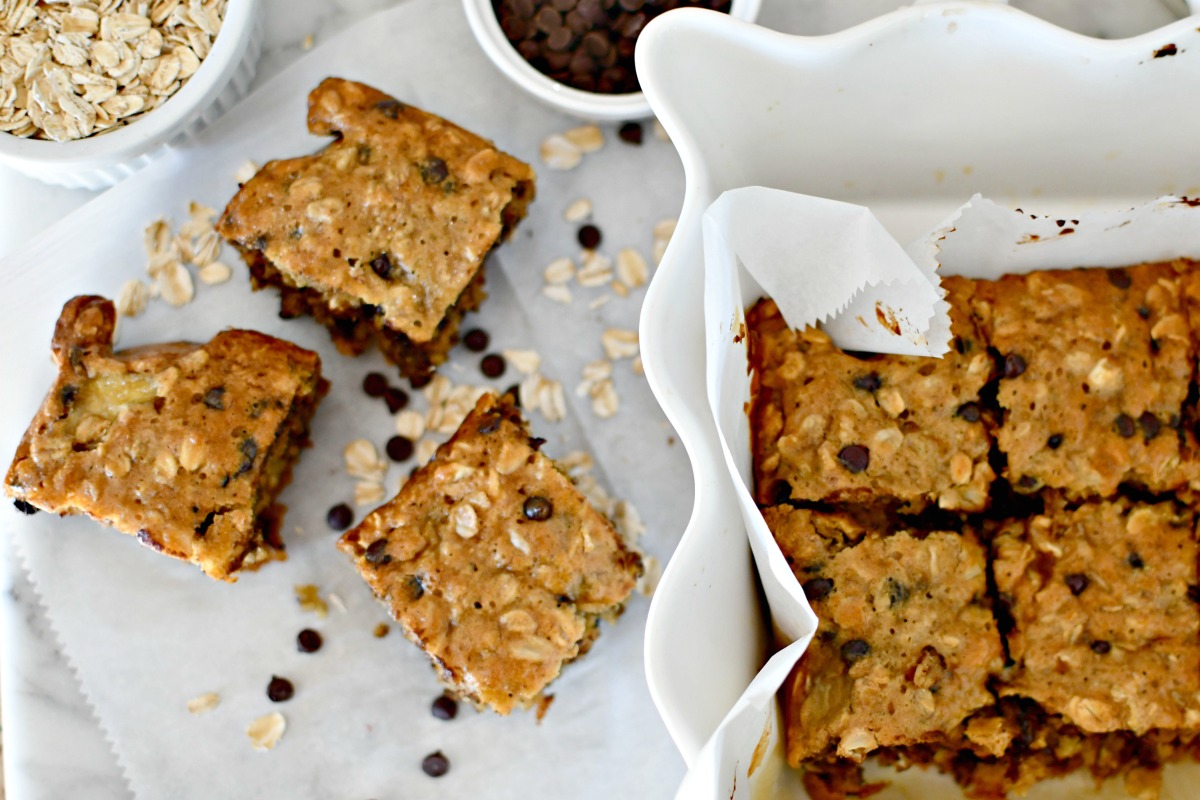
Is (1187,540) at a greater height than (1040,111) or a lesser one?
lesser

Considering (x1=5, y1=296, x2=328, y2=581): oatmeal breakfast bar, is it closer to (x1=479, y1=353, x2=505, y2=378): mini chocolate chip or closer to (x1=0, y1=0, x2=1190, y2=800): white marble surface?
(x1=0, y1=0, x2=1190, y2=800): white marble surface

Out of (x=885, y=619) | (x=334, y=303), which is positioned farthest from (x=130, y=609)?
(x=885, y=619)

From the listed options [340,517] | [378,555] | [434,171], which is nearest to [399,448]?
[340,517]

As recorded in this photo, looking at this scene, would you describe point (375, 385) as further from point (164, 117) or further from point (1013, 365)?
point (1013, 365)

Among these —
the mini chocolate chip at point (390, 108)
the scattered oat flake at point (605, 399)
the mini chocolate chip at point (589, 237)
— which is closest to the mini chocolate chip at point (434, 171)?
the mini chocolate chip at point (390, 108)

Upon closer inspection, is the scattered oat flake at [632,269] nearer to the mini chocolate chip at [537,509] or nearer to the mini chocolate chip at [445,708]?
the mini chocolate chip at [537,509]

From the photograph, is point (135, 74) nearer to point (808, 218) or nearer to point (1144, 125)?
point (808, 218)
